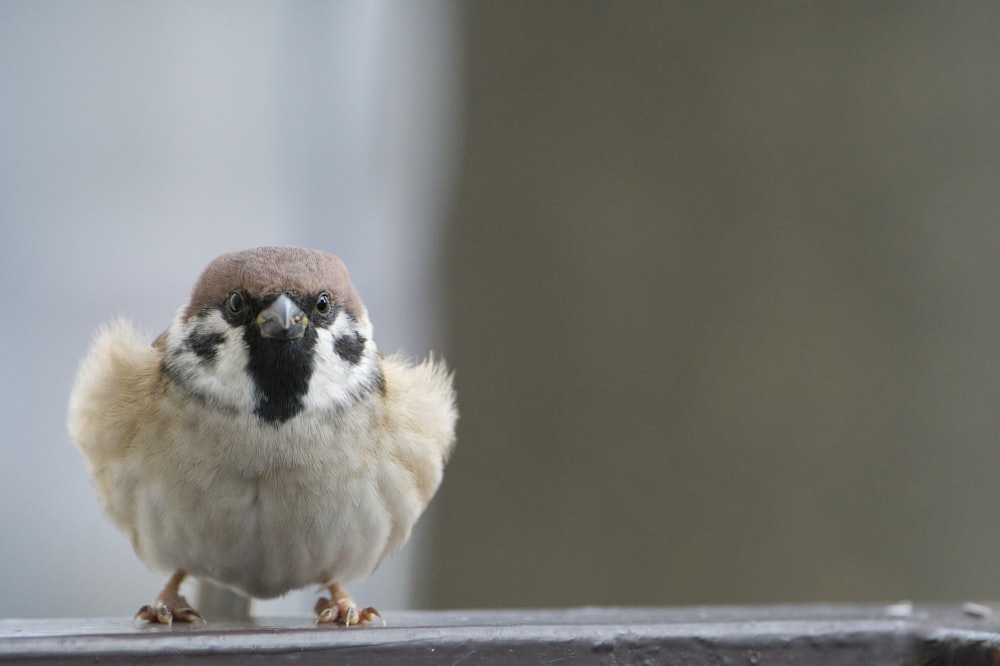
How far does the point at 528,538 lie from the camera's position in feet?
9.97

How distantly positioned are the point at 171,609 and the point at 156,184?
3.28 meters

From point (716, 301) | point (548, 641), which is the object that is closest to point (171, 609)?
point (548, 641)

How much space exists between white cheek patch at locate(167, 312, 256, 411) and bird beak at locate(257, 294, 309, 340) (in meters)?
0.09

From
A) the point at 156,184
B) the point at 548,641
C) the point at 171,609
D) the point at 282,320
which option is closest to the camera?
the point at 548,641

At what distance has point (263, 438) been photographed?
5.97ft

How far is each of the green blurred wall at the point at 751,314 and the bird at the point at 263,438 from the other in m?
1.02

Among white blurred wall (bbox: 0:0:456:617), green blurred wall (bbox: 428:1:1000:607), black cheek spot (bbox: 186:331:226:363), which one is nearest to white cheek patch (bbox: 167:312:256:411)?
black cheek spot (bbox: 186:331:226:363)

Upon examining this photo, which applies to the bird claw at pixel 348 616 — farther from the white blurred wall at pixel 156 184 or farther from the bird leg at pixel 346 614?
the white blurred wall at pixel 156 184

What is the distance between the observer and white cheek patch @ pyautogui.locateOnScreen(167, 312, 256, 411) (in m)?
1.79

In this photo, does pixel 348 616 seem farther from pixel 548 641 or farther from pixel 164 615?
pixel 548 641

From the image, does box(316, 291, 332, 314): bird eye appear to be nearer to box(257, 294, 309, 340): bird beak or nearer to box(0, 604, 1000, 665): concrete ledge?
box(257, 294, 309, 340): bird beak

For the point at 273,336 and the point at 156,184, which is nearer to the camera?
the point at 273,336

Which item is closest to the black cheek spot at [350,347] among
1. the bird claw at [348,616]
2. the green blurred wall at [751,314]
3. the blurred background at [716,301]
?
the bird claw at [348,616]

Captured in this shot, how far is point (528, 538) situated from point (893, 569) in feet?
2.75
